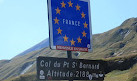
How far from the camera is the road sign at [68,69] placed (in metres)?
10.8

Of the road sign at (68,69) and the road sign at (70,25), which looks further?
the road sign at (70,25)

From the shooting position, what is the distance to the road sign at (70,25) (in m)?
11.5

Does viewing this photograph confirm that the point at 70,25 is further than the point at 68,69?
Yes

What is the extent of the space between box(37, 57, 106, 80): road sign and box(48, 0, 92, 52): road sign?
2.03ft

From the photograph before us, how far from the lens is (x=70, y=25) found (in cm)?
1201

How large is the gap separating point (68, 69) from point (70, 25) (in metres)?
2.00

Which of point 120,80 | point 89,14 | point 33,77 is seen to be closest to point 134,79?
point 120,80

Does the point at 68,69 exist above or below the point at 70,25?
below

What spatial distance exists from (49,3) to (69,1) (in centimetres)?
111

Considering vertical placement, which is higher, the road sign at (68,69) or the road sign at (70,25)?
the road sign at (70,25)

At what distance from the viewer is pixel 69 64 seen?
11.6 m

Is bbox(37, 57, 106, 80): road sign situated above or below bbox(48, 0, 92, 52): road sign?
below

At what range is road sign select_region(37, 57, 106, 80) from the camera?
10.8 m

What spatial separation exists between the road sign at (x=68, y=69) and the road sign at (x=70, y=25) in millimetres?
618
